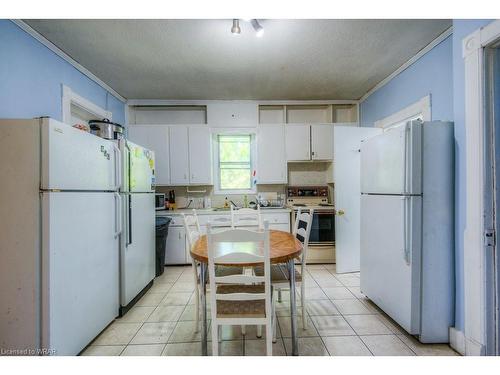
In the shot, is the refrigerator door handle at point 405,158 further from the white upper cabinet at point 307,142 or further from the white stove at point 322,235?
the white upper cabinet at point 307,142

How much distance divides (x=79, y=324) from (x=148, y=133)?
2.91 metres

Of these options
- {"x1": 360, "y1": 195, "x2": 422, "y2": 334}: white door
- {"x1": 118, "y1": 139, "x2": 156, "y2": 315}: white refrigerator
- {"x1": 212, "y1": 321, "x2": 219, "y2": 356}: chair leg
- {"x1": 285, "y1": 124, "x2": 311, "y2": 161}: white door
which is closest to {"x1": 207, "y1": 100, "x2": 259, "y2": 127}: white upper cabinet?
{"x1": 285, "y1": 124, "x2": 311, "y2": 161}: white door

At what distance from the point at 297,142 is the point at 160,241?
263 cm

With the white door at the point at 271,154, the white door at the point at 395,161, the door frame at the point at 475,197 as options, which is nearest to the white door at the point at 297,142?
the white door at the point at 271,154

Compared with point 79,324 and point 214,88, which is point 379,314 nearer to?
point 79,324

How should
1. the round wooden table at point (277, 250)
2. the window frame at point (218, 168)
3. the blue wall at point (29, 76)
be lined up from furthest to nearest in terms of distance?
the window frame at point (218, 168) → the blue wall at point (29, 76) → the round wooden table at point (277, 250)

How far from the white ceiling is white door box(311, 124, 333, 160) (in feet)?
2.07

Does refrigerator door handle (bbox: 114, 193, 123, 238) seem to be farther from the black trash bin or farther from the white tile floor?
the black trash bin

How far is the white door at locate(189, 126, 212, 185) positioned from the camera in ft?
12.8

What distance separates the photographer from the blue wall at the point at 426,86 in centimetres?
230

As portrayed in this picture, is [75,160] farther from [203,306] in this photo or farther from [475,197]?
[475,197]

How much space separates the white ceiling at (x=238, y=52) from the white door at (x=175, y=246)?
7.11 ft

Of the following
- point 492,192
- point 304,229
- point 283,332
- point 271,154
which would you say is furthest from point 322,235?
point 492,192

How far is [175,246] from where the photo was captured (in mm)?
3637
